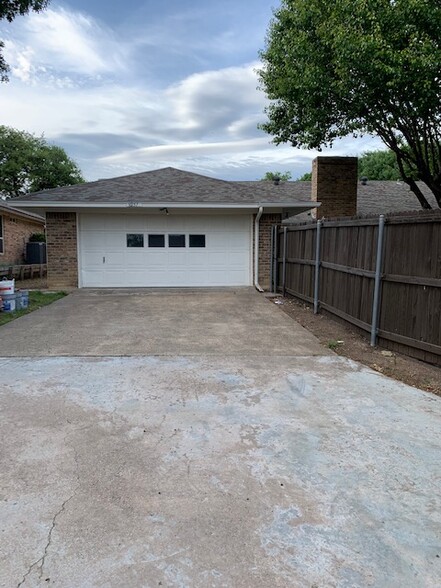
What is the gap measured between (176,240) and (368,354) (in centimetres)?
869

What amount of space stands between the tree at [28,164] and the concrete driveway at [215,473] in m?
32.6

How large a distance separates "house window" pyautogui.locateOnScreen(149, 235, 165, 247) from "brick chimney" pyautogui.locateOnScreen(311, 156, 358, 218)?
6.10m

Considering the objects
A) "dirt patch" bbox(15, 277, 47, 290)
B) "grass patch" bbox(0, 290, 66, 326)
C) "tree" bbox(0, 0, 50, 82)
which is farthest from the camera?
"dirt patch" bbox(15, 277, 47, 290)

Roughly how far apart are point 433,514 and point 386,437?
97cm

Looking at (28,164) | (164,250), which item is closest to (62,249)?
(164,250)

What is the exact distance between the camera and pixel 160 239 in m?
13.2

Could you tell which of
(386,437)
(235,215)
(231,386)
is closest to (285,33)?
(235,215)

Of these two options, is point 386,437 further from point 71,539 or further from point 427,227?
point 427,227

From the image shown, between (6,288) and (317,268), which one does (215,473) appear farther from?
(6,288)

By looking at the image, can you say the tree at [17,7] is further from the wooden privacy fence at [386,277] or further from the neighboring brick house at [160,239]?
the wooden privacy fence at [386,277]

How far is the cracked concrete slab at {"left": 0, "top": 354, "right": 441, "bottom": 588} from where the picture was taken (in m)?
1.95

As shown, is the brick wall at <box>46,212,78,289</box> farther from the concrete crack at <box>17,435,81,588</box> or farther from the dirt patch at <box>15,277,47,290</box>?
the concrete crack at <box>17,435,81,588</box>

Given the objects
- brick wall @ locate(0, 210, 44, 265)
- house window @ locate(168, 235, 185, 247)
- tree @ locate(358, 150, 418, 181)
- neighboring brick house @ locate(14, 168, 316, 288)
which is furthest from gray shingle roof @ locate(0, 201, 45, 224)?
tree @ locate(358, 150, 418, 181)

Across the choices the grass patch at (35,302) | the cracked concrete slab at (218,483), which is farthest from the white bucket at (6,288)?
the cracked concrete slab at (218,483)
